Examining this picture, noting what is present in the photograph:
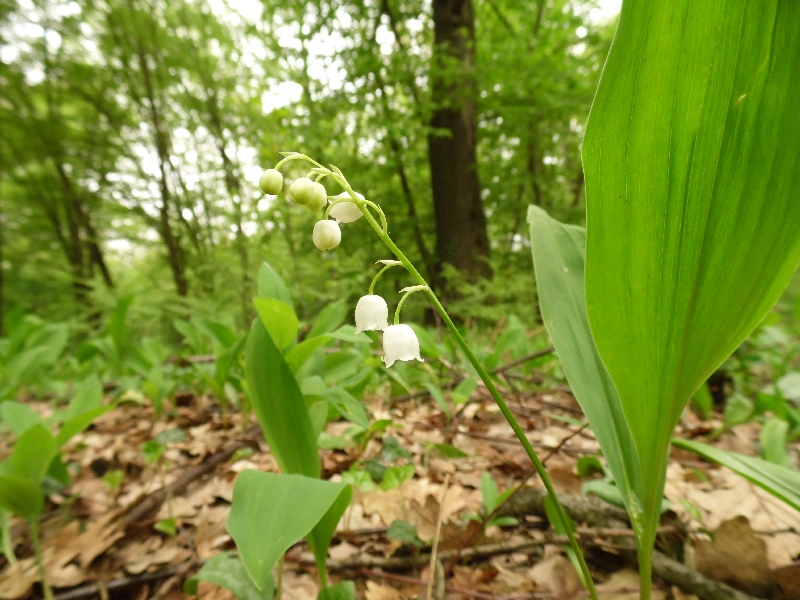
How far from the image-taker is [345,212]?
30.8 inches

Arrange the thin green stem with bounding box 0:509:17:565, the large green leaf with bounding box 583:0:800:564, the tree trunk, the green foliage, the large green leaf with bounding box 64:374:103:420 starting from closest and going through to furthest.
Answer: the large green leaf with bounding box 583:0:800:564 < the green foliage < the thin green stem with bounding box 0:509:17:565 < the large green leaf with bounding box 64:374:103:420 < the tree trunk

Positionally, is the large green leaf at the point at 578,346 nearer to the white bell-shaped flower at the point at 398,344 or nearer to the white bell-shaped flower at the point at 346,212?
the white bell-shaped flower at the point at 398,344

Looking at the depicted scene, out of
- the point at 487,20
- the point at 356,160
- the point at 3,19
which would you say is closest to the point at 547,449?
the point at 356,160

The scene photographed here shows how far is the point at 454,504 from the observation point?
1381mm

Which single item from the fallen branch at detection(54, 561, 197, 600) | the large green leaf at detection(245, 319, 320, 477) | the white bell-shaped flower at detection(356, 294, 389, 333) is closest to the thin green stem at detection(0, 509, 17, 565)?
the fallen branch at detection(54, 561, 197, 600)

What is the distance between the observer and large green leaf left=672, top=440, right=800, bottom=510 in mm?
756

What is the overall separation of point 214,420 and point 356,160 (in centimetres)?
487

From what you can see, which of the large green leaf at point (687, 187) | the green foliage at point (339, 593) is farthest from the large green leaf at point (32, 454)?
the large green leaf at point (687, 187)

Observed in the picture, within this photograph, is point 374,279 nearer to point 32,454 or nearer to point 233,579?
point 233,579

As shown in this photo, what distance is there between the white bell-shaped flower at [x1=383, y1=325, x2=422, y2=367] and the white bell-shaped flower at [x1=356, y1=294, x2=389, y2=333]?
2cm

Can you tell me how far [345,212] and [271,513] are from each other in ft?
1.82

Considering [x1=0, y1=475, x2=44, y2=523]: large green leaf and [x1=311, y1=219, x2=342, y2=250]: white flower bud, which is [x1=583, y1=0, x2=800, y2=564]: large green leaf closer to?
[x1=311, y1=219, x2=342, y2=250]: white flower bud

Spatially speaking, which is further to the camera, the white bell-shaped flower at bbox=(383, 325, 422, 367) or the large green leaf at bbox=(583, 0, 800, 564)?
the white bell-shaped flower at bbox=(383, 325, 422, 367)

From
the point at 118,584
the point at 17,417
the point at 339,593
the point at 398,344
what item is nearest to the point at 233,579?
the point at 339,593
